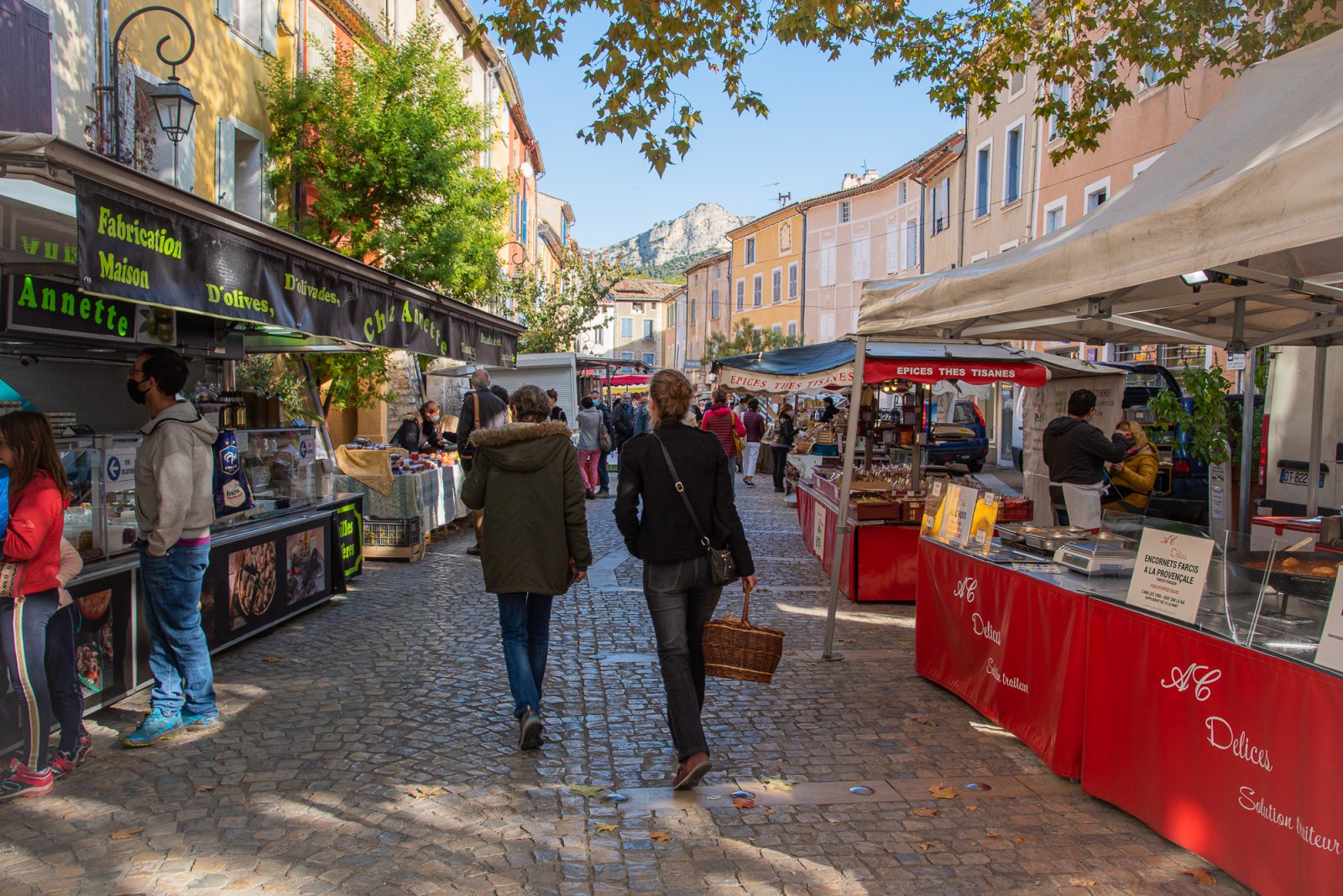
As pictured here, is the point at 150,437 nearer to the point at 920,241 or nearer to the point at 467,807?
the point at 467,807

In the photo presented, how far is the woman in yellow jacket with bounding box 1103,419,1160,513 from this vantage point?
917cm

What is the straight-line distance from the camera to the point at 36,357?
6371 millimetres

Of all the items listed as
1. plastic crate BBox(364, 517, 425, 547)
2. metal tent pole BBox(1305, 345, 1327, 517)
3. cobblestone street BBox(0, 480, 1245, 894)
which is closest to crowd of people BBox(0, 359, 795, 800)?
cobblestone street BBox(0, 480, 1245, 894)

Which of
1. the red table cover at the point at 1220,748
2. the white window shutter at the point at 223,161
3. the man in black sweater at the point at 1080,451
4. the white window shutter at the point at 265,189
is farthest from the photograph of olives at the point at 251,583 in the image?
the white window shutter at the point at 265,189

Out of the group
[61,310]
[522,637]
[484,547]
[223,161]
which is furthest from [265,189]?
[522,637]

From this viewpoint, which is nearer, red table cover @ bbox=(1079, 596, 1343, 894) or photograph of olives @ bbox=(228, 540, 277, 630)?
red table cover @ bbox=(1079, 596, 1343, 894)

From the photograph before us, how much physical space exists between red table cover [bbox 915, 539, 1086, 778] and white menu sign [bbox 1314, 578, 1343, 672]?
3.93 ft

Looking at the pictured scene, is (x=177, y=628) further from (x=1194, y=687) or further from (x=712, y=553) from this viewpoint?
(x=1194, y=687)

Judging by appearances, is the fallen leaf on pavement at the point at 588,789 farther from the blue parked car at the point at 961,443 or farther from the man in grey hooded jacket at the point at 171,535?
the blue parked car at the point at 961,443

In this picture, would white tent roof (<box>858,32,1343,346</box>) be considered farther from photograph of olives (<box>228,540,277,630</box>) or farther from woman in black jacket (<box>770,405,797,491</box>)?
woman in black jacket (<box>770,405,797,491</box>)

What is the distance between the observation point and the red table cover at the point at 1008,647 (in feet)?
14.0

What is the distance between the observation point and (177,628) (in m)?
4.72

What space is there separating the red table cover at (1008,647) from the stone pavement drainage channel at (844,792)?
0.17 m

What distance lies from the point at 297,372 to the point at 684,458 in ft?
26.6
